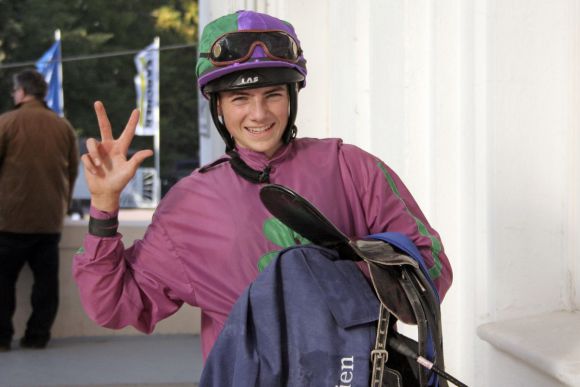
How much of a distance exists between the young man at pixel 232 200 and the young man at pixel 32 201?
17.7 feet

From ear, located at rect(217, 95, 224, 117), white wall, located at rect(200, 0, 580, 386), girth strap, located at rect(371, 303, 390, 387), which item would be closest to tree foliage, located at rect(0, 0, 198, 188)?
white wall, located at rect(200, 0, 580, 386)

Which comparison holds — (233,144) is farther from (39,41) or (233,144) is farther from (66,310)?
(39,41)

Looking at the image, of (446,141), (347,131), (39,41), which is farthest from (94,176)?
(39,41)

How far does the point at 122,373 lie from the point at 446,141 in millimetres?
3671

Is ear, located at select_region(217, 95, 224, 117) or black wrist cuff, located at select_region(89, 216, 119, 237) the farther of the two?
ear, located at select_region(217, 95, 224, 117)

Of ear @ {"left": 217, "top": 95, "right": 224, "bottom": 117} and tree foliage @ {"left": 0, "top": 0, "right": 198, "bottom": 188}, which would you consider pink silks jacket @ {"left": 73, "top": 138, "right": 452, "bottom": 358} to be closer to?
ear @ {"left": 217, "top": 95, "right": 224, "bottom": 117}

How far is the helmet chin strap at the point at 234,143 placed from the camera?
2605 millimetres

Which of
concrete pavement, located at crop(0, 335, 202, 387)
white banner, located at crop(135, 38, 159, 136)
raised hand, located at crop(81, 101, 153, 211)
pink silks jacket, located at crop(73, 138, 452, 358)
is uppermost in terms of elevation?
white banner, located at crop(135, 38, 159, 136)

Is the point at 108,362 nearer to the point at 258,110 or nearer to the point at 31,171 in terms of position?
the point at 31,171

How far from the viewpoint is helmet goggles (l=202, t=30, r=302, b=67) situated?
8.55ft

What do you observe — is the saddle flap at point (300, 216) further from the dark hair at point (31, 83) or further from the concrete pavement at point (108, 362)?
the dark hair at point (31, 83)

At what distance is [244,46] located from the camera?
262cm

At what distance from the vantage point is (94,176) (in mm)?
2578

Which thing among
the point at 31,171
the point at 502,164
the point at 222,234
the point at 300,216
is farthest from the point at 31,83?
the point at 300,216
